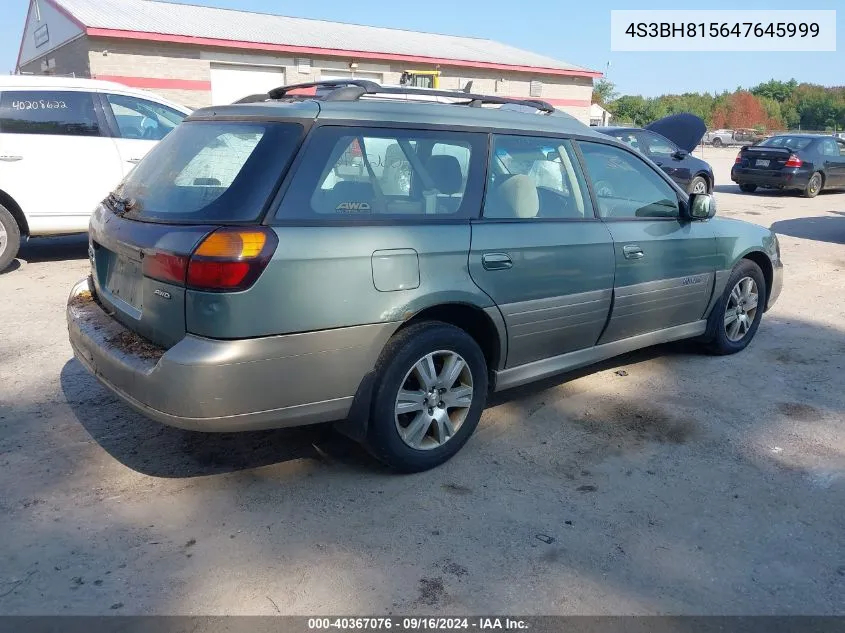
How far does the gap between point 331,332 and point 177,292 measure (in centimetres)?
64

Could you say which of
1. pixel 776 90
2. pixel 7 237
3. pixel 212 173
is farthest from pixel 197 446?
pixel 776 90

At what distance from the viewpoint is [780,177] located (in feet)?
53.4

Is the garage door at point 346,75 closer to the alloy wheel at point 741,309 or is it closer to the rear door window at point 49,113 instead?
the rear door window at point 49,113

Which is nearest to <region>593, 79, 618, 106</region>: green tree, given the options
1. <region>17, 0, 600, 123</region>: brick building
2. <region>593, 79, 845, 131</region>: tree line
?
<region>593, 79, 845, 131</region>: tree line

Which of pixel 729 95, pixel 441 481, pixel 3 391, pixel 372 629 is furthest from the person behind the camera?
pixel 729 95

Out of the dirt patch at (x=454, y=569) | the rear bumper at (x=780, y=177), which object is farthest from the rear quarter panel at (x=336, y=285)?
the rear bumper at (x=780, y=177)

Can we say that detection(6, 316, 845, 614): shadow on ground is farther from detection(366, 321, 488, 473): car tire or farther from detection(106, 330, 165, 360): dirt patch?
detection(106, 330, 165, 360): dirt patch

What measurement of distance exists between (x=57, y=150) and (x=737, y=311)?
6.60 m

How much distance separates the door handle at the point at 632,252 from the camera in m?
4.30

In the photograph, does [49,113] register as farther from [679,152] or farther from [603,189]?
[679,152]

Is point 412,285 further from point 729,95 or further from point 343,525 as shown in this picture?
point 729,95

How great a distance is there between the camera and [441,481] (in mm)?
3514

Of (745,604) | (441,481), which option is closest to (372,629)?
(441,481)

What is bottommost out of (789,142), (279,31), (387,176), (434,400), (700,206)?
(434,400)
